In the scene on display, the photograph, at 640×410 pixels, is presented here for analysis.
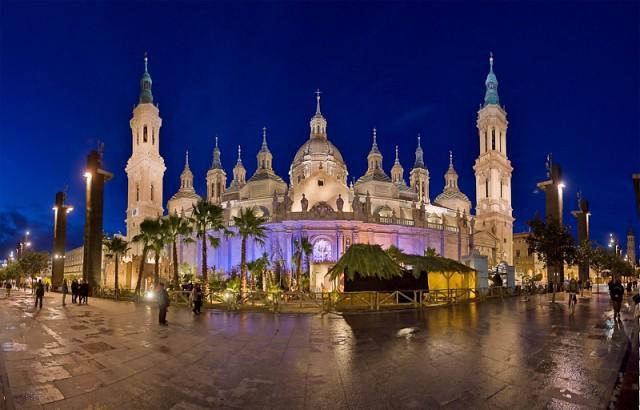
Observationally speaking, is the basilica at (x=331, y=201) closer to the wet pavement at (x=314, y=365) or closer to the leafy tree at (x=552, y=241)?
the leafy tree at (x=552, y=241)

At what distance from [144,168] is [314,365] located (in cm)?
7464

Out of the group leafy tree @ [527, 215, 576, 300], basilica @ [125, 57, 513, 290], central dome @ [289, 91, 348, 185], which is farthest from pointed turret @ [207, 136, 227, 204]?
Result: leafy tree @ [527, 215, 576, 300]

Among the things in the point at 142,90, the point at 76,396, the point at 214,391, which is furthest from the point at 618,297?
the point at 142,90

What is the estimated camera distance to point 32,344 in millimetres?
13016

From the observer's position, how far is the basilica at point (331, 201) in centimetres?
5400

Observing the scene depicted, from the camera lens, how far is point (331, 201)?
2395 inches

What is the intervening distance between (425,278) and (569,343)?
16874 mm

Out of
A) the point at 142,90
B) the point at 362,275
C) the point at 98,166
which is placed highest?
the point at 142,90

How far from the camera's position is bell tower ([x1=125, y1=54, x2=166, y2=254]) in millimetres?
78188

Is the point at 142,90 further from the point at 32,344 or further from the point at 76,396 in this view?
the point at 76,396

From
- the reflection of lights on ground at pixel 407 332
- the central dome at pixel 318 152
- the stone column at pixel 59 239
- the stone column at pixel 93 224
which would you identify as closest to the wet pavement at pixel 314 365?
the reflection of lights on ground at pixel 407 332

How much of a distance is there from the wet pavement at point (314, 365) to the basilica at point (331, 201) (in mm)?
36392

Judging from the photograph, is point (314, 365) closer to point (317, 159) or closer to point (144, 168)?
point (317, 159)

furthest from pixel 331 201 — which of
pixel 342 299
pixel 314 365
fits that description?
pixel 314 365
